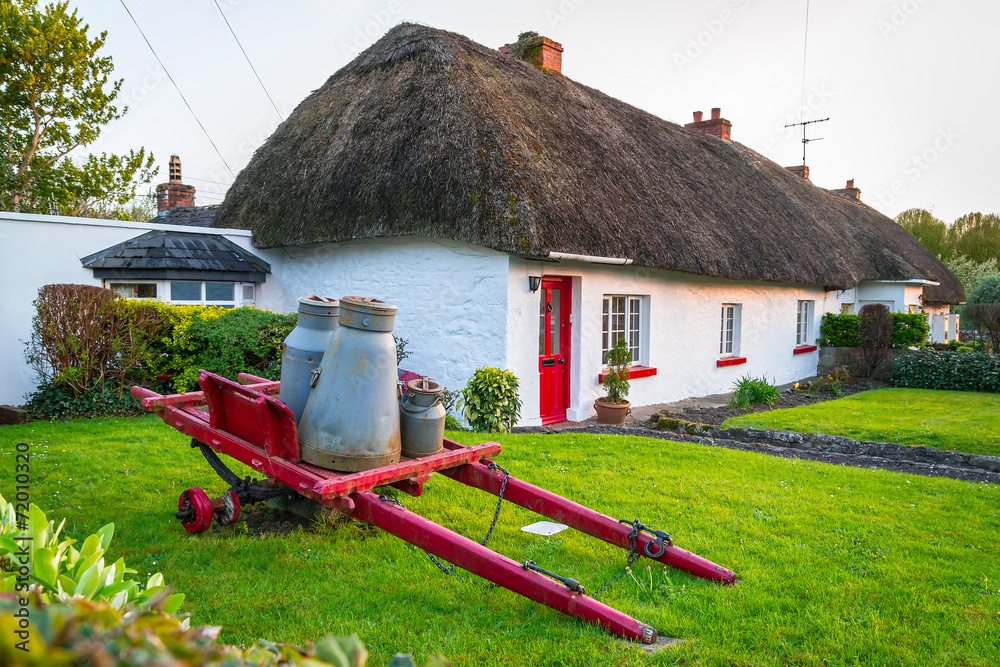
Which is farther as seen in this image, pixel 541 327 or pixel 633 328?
pixel 633 328

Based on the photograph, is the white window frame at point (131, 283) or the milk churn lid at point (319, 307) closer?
the milk churn lid at point (319, 307)

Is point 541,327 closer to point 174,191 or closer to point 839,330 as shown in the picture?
point 839,330

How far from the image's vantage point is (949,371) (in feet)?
46.3

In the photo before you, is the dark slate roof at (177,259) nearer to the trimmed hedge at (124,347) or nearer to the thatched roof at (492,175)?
the thatched roof at (492,175)

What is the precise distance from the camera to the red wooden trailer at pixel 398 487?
9.73 ft

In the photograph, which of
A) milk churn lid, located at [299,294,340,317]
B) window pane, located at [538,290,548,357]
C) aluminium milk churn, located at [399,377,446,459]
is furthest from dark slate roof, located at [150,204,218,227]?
aluminium milk churn, located at [399,377,446,459]

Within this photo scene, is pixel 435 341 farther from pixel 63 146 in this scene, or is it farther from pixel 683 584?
pixel 63 146

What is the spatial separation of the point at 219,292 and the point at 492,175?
4.87 m

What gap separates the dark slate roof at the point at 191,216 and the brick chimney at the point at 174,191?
2.61 feet

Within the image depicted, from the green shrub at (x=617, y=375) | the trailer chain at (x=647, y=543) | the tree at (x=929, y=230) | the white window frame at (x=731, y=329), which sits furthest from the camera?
the tree at (x=929, y=230)

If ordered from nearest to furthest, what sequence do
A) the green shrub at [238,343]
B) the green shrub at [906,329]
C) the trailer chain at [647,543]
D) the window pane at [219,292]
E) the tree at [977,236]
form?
the trailer chain at [647,543] < the green shrub at [238,343] < the window pane at [219,292] < the green shrub at [906,329] < the tree at [977,236]

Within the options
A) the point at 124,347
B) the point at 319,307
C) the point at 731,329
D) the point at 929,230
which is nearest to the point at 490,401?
the point at 319,307

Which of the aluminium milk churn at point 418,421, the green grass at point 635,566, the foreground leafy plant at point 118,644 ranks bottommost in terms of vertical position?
the green grass at point 635,566

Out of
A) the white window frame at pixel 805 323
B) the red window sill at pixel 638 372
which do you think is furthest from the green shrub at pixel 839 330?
the red window sill at pixel 638 372
